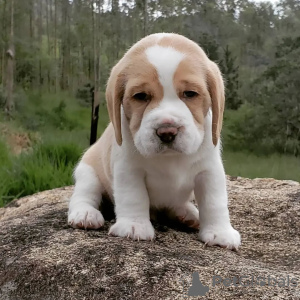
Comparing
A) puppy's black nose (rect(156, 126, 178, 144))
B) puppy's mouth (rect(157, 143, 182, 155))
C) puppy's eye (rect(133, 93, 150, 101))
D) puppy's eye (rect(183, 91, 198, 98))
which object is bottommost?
puppy's mouth (rect(157, 143, 182, 155))

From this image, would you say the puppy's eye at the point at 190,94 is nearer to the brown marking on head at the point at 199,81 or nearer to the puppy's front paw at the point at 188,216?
the brown marking on head at the point at 199,81

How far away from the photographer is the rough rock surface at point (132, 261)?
5.43ft

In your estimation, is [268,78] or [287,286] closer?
[287,286]

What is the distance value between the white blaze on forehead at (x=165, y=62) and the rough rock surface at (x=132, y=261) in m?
0.71

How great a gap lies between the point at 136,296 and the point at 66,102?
3749 mm

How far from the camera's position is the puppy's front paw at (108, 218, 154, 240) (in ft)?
7.04

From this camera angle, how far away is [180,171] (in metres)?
2.21

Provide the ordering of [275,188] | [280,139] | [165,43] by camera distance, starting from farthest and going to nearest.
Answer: [280,139], [275,188], [165,43]

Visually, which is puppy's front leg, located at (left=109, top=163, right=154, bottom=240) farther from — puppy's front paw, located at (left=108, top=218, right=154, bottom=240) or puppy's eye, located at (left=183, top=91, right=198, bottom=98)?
puppy's eye, located at (left=183, top=91, right=198, bottom=98)

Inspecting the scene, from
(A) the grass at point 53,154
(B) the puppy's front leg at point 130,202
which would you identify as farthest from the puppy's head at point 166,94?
(A) the grass at point 53,154

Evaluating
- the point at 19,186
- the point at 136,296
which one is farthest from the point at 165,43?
the point at 19,186

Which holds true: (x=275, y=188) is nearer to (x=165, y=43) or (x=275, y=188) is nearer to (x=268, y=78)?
(x=268, y=78)

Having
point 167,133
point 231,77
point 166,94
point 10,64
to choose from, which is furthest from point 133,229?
point 10,64

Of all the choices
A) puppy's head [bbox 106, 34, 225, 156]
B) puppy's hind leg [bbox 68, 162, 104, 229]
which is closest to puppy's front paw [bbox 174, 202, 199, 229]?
puppy's hind leg [bbox 68, 162, 104, 229]
